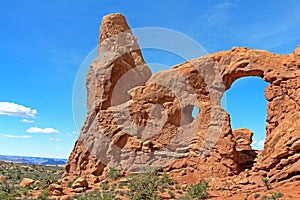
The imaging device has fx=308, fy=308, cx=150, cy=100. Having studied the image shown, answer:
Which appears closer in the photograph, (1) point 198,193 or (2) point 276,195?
(2) point 276,195

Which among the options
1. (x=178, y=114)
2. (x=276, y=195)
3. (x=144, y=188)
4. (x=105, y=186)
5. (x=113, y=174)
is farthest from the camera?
(x=178, y=114)

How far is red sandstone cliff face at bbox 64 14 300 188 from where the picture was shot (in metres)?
18.4

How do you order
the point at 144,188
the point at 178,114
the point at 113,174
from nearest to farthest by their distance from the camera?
the point at 144,188 < the point at 113,174 < the point at 178,114

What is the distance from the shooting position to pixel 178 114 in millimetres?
21156

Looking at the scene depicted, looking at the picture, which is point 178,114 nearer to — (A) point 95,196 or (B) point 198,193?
(B) point 198,193

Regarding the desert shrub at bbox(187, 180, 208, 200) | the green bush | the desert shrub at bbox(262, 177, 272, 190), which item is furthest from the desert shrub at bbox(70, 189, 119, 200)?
the desert shrub at bbox(262, 177, 272, 190)

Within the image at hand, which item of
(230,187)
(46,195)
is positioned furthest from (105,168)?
(230,187)

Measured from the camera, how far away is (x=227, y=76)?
2039 cm

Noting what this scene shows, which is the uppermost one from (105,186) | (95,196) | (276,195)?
(276,195)

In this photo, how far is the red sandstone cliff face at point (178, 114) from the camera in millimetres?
18438

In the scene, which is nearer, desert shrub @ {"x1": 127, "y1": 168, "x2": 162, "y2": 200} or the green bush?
desert shrub @ {"x1": 127, "y1": 168, "x2": 162, "y2": 200}

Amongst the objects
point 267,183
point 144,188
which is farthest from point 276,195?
point 144,188

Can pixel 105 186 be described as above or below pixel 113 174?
below

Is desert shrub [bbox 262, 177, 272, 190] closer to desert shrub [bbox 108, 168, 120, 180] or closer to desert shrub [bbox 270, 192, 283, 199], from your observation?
desert shrub [bbox 270, 192, 283, 199]
